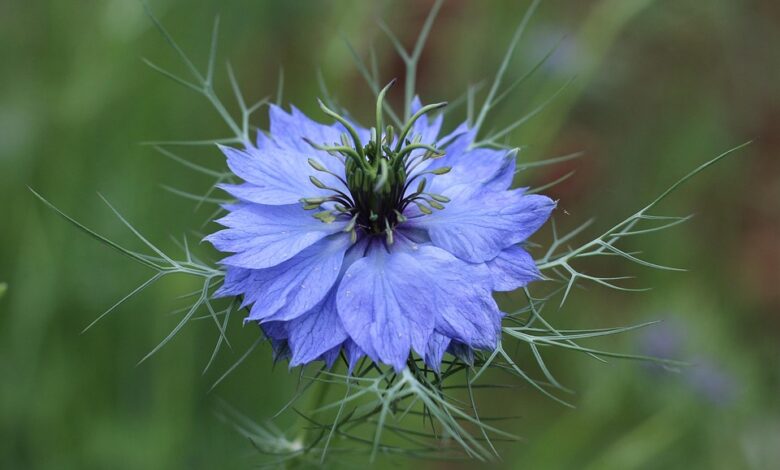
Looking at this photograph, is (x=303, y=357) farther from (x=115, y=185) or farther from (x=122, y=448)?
(x=115, y=185)

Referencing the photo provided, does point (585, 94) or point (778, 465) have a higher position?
point (585, 94)

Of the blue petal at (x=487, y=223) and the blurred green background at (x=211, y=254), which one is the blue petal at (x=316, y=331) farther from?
the blurred green background at (x=211, y=254)

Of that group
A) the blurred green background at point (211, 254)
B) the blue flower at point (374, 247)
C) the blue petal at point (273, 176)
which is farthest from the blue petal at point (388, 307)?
the blurred green background at point (211, 254)

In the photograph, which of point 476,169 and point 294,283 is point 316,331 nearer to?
point 294,283

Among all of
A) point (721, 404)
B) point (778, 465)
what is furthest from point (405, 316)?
point (778, 465)

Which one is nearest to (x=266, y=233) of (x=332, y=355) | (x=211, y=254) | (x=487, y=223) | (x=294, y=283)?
(x=294, y=283)

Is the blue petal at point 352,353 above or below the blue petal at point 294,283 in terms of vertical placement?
below
